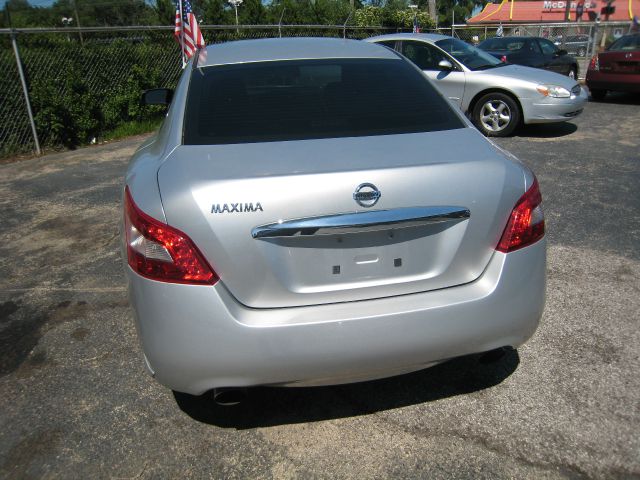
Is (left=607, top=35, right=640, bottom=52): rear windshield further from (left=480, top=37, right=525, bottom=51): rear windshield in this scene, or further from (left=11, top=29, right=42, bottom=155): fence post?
(left=11, top=29, right=42, bottom=155): fence post

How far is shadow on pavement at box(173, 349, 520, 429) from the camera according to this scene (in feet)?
8.65

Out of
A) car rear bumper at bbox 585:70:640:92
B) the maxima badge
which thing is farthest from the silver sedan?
the maxima badge

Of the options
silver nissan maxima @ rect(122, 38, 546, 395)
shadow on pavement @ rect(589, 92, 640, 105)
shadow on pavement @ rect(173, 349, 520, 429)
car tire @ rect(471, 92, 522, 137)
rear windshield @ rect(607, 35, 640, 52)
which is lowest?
shadow on pavement @ rect(589, 92, 640, 105)

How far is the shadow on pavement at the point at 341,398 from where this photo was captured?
264 cm

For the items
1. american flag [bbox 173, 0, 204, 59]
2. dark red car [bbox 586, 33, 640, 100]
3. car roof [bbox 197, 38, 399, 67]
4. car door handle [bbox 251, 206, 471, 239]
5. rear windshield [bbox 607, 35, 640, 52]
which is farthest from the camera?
rear windshield [bbox 607, 35, 640, 52]

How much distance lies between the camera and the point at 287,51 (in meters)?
3.25

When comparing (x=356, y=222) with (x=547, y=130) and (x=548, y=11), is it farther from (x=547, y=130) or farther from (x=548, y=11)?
(x=548, y=11)

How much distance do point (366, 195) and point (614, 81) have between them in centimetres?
1174

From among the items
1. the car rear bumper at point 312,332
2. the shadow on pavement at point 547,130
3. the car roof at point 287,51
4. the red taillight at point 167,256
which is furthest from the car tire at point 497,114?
the red taillight at point 167,256

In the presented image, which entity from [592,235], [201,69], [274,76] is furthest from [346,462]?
[592,235]

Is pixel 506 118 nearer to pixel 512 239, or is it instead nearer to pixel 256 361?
pixel 512 239

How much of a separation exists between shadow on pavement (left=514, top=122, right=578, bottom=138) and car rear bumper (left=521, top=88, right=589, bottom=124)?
44 cm

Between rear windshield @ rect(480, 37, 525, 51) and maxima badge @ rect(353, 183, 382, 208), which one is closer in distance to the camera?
maxima badge @ rect(353, 183, 382, 208)

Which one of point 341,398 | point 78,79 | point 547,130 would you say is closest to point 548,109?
point 547,130
